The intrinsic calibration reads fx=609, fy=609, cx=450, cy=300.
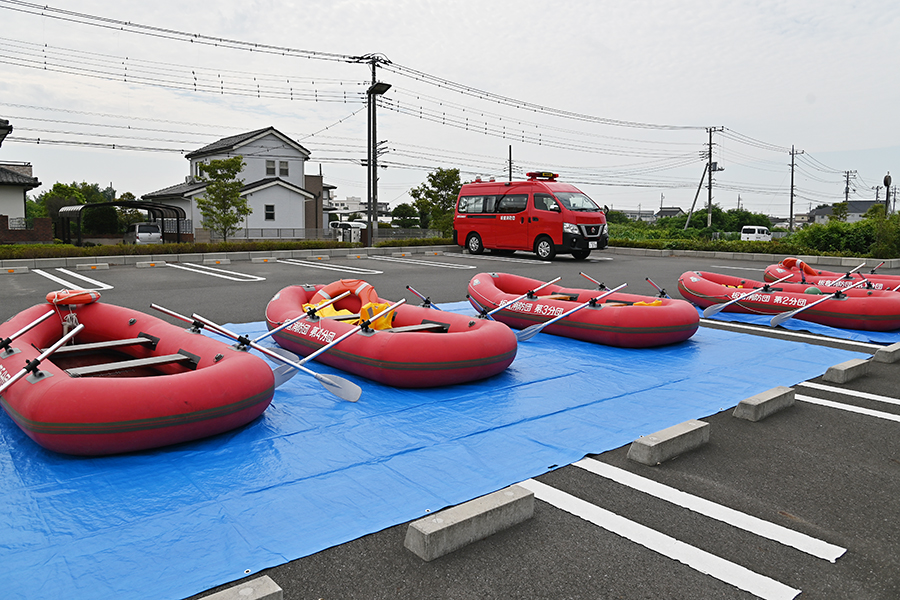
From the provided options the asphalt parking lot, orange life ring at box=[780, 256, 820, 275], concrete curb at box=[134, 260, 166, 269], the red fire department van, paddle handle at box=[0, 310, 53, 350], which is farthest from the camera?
the red fire department van

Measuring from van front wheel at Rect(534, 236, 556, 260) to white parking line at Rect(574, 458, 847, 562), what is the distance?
14.9 metres

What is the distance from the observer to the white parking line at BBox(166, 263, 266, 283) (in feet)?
42.9

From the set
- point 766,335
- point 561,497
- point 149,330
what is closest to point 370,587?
point 561,497

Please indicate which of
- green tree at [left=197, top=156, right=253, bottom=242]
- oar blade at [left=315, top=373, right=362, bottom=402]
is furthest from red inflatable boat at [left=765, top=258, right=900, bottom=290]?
green tree at [left=197, top=156, right=253, bottom=242]

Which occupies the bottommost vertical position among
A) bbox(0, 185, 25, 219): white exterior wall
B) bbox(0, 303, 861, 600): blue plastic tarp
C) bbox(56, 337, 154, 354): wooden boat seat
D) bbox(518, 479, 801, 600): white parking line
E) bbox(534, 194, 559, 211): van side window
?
bbox(518, 479, 801, 600): white parking line

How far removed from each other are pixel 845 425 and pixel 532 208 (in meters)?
14.6

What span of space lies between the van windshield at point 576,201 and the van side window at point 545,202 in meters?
0.22

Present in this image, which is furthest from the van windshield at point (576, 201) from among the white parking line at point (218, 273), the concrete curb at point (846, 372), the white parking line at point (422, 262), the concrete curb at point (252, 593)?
the concrete curb at point (252, 593)

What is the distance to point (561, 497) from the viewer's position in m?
3.29

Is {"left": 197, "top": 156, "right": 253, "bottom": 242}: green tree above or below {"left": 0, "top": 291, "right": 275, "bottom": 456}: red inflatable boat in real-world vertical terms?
above

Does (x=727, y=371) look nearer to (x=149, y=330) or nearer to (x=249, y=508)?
(x=249, y=508)

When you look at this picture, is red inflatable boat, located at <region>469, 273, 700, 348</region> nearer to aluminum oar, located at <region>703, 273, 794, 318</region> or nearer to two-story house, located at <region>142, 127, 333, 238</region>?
aluminum oar, located at <region>703, 273, 794, 318</region>

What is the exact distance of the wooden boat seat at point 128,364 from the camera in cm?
421

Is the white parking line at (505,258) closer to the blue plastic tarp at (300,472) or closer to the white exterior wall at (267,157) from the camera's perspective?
the blue plastic tarp at (300,472)
